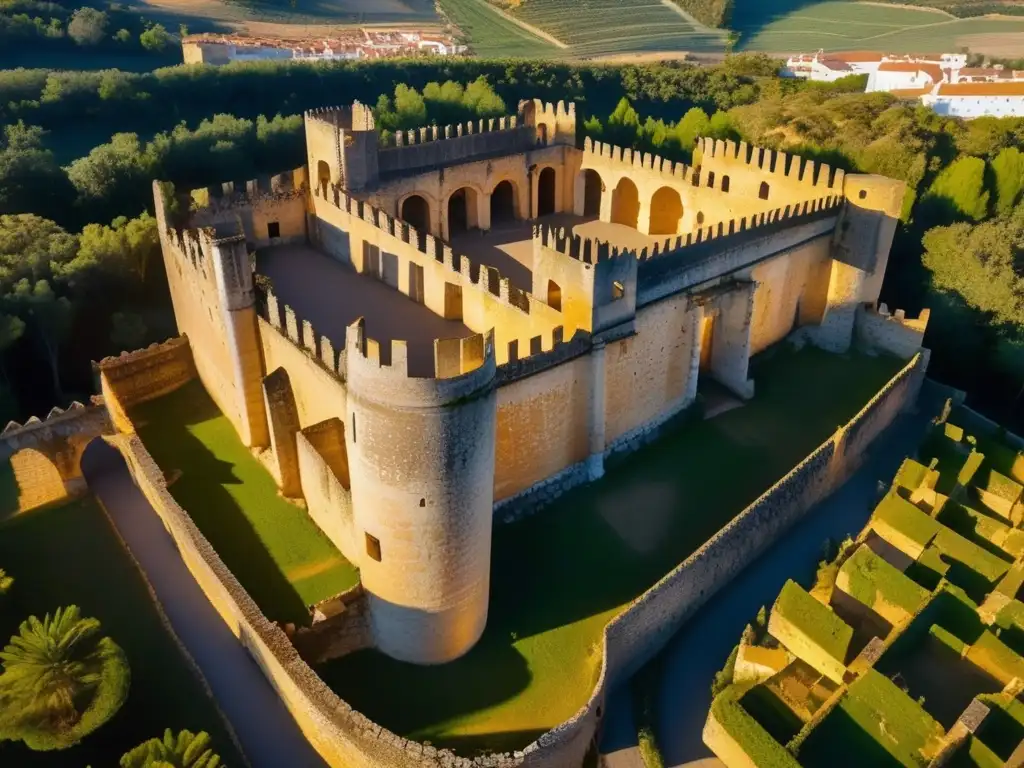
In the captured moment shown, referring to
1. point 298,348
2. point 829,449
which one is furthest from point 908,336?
point 298,348

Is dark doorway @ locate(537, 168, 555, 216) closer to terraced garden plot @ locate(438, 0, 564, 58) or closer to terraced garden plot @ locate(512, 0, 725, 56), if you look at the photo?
terraced garden plot @ locate(438, 0, 564, 58)

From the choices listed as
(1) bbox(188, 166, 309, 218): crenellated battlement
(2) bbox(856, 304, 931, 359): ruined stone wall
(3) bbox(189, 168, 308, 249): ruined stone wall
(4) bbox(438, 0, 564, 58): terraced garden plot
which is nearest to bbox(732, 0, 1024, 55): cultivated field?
(4) bbox(438, 0, 564, 58): terraced garden plot

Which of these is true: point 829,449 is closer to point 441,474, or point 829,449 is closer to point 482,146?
point 441,474

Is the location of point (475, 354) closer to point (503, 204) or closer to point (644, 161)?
point (644, 161)

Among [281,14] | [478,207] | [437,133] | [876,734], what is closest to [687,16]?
[281,14]

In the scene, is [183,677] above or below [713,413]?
below

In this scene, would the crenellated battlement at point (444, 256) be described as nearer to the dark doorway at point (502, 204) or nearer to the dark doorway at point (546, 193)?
the dark doorway at point (502, 204)

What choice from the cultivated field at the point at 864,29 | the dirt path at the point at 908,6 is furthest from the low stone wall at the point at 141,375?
the dirt path at the point at 908,6
